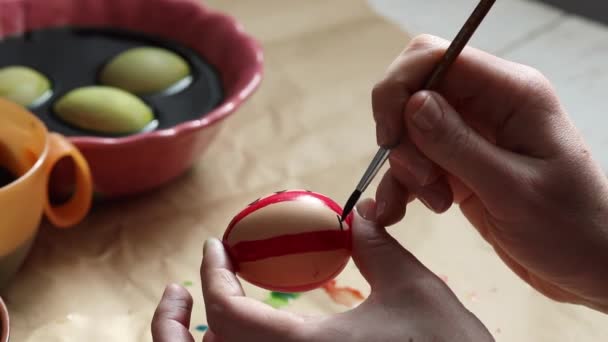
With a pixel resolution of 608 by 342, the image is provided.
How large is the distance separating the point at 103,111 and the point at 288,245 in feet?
1.07

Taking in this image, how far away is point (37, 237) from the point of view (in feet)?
2.33

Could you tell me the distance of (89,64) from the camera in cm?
85

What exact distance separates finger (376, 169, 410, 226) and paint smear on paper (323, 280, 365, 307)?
0.14m

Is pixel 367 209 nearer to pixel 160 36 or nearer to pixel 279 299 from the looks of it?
pixel 279 299

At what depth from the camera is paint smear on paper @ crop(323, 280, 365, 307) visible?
657 mm

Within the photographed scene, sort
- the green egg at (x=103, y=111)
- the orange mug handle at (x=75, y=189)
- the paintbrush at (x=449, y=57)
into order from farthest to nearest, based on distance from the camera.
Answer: the green egg at (x=103, y=111)
the orange mug handle at (x=75, y=189)
the paintbrush at (x=449, y=57)

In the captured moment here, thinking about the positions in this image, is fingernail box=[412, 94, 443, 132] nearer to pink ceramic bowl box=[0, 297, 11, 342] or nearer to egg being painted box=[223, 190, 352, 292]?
egg being painted box=[223, 190, 352, 292]

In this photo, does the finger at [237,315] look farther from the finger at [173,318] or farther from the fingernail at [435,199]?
the fingernail at [435,199]

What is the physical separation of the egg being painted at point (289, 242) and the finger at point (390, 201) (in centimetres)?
3

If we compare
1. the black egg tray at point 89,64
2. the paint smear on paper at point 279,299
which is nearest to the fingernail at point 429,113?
the paint smear on paper at point 279,299

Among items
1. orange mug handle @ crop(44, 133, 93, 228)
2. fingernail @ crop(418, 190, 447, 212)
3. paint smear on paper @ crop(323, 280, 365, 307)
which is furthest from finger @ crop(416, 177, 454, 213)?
orange mug handle @ crop(44, 133, 93, 228)

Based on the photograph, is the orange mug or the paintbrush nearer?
the paintbrush

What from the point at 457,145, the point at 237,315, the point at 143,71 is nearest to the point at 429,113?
the point at 457,145

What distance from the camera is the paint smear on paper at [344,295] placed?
657mm
